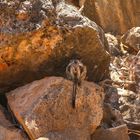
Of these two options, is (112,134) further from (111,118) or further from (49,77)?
(49,77)

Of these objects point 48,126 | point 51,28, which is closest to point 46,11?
point 51,28

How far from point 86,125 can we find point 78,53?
0.74 m

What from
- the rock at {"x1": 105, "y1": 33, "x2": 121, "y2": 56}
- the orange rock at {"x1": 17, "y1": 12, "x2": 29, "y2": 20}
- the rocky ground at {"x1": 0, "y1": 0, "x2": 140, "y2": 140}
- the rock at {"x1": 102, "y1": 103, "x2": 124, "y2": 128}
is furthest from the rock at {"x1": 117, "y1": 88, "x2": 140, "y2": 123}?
the rock at {"x1": 105, "y1": 33, "x2": 121, "y2": 56}

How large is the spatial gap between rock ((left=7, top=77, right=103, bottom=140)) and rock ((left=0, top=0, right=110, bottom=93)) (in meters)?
0.16

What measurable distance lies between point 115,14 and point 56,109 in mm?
4772

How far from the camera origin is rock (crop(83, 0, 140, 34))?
310 inches

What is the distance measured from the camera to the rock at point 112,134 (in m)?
3.83

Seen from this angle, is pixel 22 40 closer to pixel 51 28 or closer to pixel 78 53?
pixel 51 28

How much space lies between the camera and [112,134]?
3.84m

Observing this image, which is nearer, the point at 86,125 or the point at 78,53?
the point at 86,125

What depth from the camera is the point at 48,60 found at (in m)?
3.83

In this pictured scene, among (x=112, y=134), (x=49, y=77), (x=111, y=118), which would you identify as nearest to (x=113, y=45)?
(x=111, y=118)

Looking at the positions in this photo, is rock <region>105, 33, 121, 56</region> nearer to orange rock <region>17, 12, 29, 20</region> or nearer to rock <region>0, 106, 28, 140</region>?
orange rock <region>17, 12, 29, 20</region>

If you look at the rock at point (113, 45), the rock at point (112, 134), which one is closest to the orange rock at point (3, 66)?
the rock at point (112, 134)
